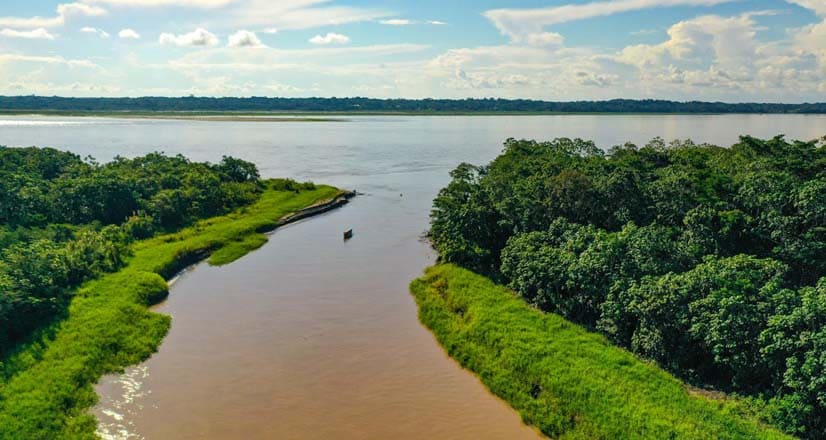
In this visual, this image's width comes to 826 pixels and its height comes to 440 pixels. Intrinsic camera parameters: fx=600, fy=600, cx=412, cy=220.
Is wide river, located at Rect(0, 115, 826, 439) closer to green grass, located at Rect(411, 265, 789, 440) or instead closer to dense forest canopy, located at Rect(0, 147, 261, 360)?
green grass, located at Rect(411, 265, 789, 440)

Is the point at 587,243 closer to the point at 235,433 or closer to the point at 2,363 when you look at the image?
the point at 235,433

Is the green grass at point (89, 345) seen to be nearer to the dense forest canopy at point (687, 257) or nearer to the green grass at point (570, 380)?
the green grass at point (570, 380)

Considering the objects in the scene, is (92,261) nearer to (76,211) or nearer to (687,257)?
(76,211)

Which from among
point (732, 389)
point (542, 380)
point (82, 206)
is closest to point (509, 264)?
point (542, 380)

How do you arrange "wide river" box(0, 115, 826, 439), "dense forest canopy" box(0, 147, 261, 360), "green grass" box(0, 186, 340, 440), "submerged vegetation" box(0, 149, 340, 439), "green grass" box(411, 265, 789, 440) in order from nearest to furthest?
1. "green grass" box(411, 265, 789, 440)
2. "green grass" box(0, 186, 340, 440)
3. "wide river" box(0, 115, 826, 439)
4. "submerged vegetation" box(0, 149, 340, 439)
5. "dense forest canopy" box(0, 147, 261, 360)

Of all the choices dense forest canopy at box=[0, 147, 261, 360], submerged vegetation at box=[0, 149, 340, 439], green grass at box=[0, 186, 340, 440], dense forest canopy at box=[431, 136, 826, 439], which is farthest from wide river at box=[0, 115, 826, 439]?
dense forest canopy at box=[431, 136, 826, 439]

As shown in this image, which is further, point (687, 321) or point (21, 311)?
point (21, 311)

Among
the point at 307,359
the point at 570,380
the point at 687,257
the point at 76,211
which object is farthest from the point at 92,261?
the point at 687,257

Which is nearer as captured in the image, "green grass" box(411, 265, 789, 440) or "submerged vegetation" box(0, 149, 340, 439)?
"green grass" box(411, 265, 789, 440)
